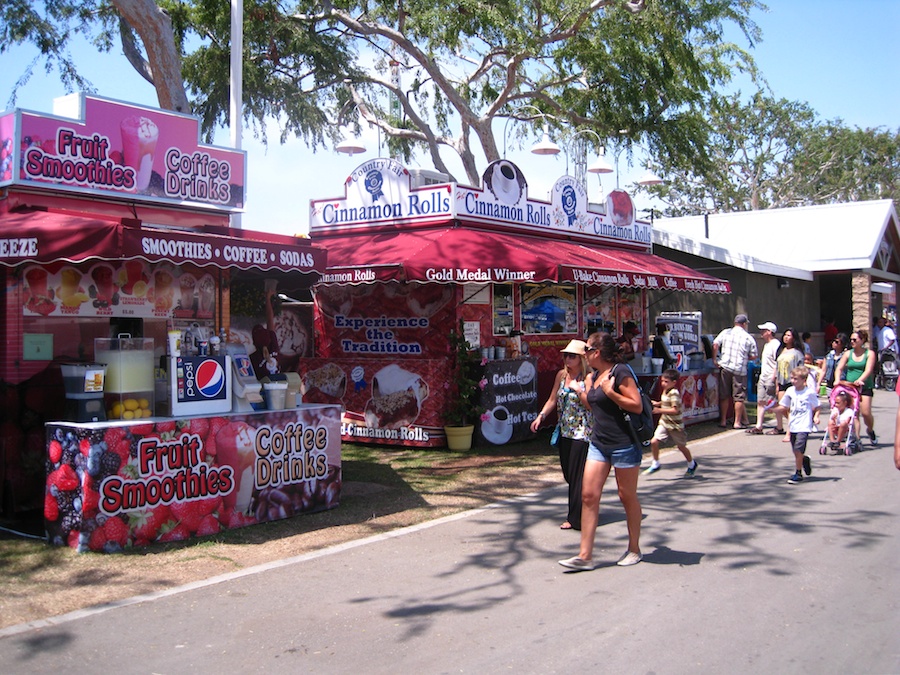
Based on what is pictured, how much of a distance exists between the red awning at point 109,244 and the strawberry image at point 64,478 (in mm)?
1689

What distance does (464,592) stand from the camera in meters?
5.96

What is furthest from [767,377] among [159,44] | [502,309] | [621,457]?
[159,44]

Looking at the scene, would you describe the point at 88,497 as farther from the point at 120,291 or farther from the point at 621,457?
the point at 621,457

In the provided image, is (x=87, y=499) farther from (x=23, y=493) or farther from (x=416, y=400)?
(x=416, y=400)

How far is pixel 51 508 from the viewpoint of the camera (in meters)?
7.03

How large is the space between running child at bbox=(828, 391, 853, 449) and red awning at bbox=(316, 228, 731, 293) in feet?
12.2

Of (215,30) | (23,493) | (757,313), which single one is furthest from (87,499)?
(757,313)

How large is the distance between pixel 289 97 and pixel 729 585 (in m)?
19.5

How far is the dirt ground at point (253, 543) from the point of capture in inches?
236

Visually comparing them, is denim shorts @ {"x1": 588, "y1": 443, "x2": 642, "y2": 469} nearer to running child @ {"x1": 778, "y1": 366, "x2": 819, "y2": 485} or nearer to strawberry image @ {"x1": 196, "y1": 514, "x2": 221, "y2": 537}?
Answer: strawberry image @ {"x1": 196, "y1": 514, "x2": 221, "y2": 537}

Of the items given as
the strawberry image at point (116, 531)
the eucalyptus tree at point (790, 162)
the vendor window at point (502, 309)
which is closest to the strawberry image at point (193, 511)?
the strawberry image at point (116, 531)

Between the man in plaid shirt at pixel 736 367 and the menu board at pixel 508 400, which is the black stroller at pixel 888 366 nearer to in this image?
the man in plaid shirt at pixel 736 367

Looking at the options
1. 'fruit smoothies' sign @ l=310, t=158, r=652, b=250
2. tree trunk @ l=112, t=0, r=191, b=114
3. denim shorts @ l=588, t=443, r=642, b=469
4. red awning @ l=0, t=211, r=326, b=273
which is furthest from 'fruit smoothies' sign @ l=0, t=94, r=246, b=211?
tree trunk @ l=112, t=0, r=191, b=114

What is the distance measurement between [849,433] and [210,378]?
8.64m
